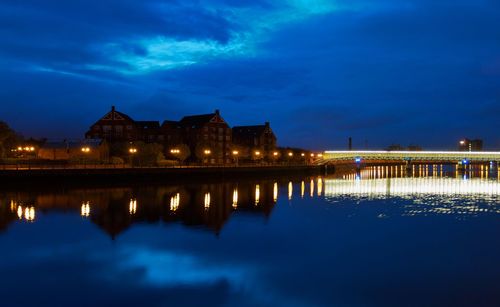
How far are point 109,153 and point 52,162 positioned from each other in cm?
1059

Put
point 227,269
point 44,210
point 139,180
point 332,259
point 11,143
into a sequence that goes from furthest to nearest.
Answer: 1. point 11,143
2. point 139,180
3. point 44,210
4. point 332,259
5. point 227,269

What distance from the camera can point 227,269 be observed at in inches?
810

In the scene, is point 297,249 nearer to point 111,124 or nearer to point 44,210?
point 44,210

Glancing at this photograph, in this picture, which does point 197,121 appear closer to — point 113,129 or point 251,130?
point 113,129

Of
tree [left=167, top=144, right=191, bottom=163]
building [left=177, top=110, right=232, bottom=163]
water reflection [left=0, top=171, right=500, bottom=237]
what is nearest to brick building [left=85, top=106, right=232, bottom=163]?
building [left=177, top=110, right=232, bottom=163]

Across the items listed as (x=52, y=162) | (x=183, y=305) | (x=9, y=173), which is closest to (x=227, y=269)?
(x=183, y=305)

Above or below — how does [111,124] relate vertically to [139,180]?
above

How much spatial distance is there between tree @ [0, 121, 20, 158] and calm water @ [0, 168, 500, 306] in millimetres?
26653

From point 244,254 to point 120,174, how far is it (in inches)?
1649

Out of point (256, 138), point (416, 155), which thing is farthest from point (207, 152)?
point (416, 155)

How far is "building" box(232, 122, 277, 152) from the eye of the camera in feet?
359

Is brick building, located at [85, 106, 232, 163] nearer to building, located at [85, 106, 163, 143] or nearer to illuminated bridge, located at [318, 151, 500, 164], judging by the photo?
building, located at [85, 106, 163, 143]

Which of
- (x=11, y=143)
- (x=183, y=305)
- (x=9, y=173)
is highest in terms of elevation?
(x=11, y=143)

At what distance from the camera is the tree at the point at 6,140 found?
65.4m
